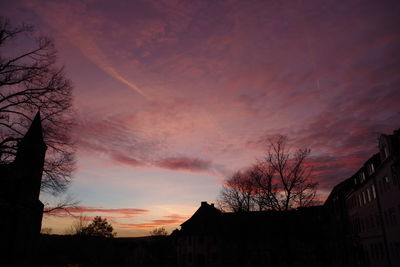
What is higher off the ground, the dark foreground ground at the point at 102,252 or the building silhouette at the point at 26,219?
the building silhouette at the point at 26,219

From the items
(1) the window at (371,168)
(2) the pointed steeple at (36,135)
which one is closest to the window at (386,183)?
(1) the window at (371,168)

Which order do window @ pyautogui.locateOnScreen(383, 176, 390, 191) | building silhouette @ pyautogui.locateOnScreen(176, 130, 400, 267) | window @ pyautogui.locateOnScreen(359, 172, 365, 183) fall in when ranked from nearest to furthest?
window @ pyautogui.locateOnScreen(383, 176, 390, 191)
building silhouette @ pyautogui.locateOnScreen(176, 130, 400, 267)
window @ pyautogui.locateOnScreen(359, 172, 365, 183)

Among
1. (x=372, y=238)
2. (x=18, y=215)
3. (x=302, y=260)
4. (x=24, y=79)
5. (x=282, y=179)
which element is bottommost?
(x=302, y=260)

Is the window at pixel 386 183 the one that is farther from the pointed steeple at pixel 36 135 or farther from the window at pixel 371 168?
the pointed steeple at pixel 36 135

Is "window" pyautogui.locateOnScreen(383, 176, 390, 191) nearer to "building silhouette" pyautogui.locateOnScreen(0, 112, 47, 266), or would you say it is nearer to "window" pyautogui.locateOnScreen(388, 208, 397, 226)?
"window" pyautogui.locateOnScreen(388, 208, 397, 226)

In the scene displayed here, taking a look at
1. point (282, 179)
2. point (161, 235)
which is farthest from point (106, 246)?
point (282, 179)

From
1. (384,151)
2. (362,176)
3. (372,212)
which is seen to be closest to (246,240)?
(372,212)

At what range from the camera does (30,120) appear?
16.5 metres

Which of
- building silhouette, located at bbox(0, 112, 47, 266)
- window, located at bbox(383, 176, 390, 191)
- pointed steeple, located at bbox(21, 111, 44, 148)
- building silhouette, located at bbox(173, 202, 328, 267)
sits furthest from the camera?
building silhouette, located at bbox(173, 202, 328, 267)

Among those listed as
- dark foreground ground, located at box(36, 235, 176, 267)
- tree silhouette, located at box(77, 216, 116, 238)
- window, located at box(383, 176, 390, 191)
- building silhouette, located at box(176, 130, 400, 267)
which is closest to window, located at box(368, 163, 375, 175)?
building silhouette, located at box(176, 130, 400, 267)

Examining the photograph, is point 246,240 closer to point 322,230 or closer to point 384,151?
point 322,230

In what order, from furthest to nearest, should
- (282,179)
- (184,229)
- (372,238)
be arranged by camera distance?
(184,229) < (372,238) < (282,179)

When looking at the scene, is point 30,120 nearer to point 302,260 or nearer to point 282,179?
point 282,179

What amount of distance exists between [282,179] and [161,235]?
92.2 m
